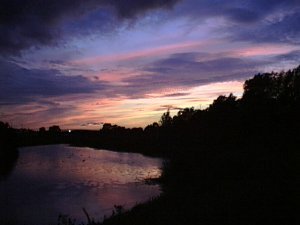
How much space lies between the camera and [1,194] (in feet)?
155

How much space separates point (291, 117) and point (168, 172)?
24277 mm

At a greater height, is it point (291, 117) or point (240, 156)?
point (291, 117)

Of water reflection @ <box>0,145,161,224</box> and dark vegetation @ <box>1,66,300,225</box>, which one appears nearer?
dark vegetation @ <box>1,66,300,225</box>

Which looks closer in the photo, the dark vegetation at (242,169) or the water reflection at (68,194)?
the dark vegetation at (242,169)

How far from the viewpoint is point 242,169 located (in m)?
43.1

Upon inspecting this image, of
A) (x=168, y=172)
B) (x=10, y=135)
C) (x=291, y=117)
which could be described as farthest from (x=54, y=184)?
(x=10, y=135)

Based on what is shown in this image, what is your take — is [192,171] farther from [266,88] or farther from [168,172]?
[266,88]

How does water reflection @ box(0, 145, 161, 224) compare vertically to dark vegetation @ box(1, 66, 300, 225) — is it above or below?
below

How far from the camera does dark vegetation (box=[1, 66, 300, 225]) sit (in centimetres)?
2059

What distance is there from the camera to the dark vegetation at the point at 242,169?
20594mm

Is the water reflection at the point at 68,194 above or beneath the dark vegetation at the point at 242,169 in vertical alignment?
beneath

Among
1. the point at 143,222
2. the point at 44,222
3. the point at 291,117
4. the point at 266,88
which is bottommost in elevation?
the point at 44,222

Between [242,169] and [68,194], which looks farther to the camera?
[68,194]

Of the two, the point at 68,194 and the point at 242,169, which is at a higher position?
the point at 242,169
